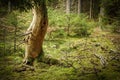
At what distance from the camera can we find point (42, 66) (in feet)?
26.9

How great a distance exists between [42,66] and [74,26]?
7498mm

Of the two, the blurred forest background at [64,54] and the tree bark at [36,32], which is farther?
the tree bark at [36,32]

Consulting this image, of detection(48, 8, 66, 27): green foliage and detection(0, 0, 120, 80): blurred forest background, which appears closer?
detection(0, 0, 120, 80): blurred forest background

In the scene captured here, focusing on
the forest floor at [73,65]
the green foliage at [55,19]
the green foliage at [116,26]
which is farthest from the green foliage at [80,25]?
the forest floor at [73,65]

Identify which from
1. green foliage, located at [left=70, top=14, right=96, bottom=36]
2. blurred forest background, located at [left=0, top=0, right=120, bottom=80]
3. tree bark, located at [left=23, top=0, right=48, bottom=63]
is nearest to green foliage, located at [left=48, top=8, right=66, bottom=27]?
blurred forest background, located at [left=0, top=0, right=120, bottom=80]

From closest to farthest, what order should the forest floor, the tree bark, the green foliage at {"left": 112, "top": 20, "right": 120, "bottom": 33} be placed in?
the forest floor
the tree bark
the green foliage at {"left": 112, "top": 20, "right": 120, "bottom": 33}

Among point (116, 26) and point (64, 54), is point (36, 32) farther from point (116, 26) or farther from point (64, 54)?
point (116, 26)

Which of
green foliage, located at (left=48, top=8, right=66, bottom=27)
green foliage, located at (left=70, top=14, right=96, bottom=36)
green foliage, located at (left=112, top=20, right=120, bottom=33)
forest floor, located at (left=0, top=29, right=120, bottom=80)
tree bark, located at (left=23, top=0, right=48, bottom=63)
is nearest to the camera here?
forest floor, located at (left=0, top=29, right=120, bottom=80)

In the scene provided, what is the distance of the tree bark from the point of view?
7.69m

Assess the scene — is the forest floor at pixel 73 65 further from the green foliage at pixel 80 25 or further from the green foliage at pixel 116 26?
the green foliage at pixel 80 25

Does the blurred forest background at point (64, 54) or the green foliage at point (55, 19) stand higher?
the green foliage at point (55, 19)

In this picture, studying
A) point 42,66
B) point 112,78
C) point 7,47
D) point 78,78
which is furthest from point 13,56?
point 112,78

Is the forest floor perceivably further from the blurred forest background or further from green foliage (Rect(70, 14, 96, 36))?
green foliage (Rect(70, 14, 96, 36))

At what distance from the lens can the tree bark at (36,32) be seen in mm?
7688
